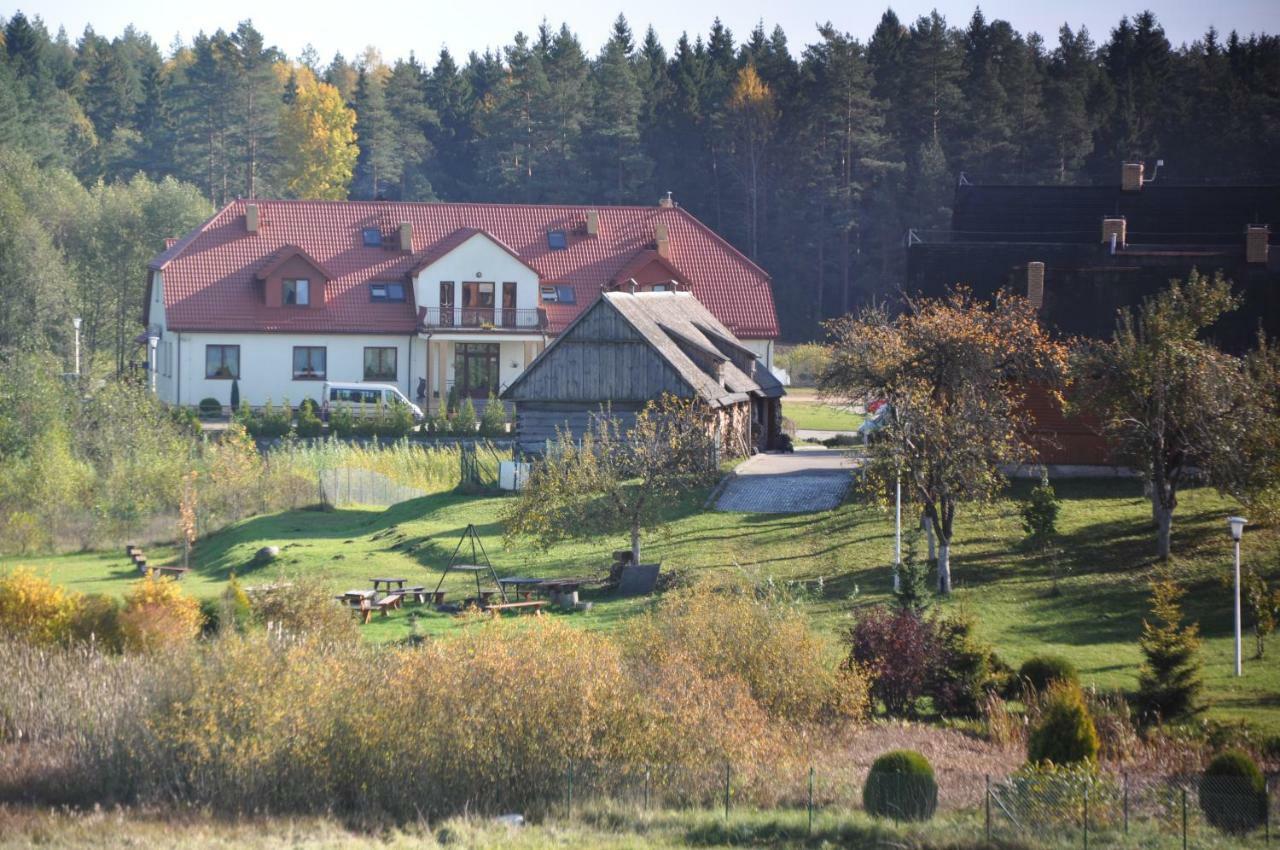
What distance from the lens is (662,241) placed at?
59.5 m

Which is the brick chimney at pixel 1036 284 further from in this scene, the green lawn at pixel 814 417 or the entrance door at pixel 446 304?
the entrance door at pixel 446 304

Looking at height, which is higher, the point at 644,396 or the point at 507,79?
the point at 507,79

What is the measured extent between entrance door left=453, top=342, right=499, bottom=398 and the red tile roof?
2197 millimetres

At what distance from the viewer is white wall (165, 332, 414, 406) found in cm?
5397

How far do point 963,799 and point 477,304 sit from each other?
41.5 m

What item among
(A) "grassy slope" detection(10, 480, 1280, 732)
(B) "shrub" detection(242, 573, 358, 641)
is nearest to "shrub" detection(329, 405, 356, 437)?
(A) "grassy slope" detection(10, 480, 1280, 732)

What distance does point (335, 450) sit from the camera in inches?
1660

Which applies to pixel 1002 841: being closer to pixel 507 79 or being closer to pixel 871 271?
pixel 871 271

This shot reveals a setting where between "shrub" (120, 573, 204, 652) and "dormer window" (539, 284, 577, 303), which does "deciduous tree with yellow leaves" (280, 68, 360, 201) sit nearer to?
"dormer window" (539, 284, 577, 303)

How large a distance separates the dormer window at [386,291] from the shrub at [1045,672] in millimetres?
38863

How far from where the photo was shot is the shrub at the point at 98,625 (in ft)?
70.6

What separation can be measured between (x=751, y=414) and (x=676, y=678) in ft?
84.1

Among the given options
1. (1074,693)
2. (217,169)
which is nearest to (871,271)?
(217,169)

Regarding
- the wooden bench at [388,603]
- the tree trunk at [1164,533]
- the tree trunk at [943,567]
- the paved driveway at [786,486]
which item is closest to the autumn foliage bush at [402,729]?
the wooden bench at [388,603]
